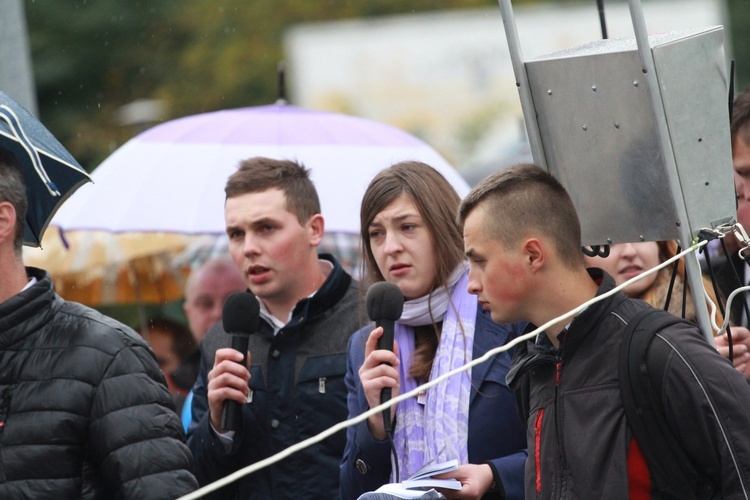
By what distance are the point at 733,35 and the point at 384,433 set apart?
3348 cm

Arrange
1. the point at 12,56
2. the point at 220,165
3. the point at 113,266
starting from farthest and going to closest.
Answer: the point at 113,266 < the point at 220,165 < the point at 12,56

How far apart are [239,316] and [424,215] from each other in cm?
79

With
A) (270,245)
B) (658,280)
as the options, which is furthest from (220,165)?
(658,280)

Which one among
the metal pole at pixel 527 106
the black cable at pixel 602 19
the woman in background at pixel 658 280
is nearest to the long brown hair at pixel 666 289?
the woman in background at pixel 658 280

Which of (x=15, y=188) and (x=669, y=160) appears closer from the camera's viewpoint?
(x=669, y=160)

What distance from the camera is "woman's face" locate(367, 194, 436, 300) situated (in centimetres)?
464

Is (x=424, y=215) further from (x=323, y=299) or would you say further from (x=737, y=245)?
(x=737, y=245)

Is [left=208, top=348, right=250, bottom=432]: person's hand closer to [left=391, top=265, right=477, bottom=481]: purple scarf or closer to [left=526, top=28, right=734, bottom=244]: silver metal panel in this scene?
[left=391, top=265, right=477, bottom=481]: purple scarf

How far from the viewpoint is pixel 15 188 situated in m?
4.12

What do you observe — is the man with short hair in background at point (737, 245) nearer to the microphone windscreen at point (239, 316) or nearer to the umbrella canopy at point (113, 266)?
the microphone windscreen at point (239, 316)

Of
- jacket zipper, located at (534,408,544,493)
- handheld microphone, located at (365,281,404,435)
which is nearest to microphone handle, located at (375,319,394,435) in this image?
handheld microphone, located at (365,281,404,435)

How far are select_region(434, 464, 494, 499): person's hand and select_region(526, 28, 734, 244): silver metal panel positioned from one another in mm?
804

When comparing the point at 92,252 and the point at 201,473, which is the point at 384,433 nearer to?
the point at 201,473

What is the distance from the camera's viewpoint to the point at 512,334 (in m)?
4.48
